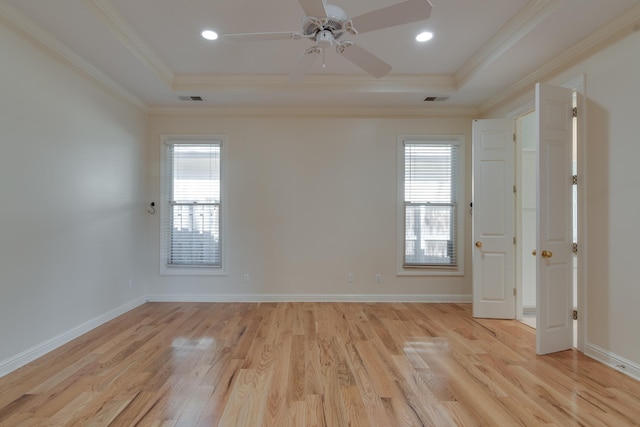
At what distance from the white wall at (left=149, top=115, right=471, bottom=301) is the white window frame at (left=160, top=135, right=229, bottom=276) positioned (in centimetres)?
8

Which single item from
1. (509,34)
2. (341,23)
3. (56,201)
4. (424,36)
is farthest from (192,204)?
(509,34)

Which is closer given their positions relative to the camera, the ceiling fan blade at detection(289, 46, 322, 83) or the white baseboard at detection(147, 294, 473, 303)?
the ceiling fan blade at detection(289, 46, 322, 83)

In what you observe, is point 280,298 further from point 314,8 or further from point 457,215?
point 314,8

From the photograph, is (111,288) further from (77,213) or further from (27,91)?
(27,91)

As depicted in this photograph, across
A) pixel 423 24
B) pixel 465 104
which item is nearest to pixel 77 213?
pixel 423 24

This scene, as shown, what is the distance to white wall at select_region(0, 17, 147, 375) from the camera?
8.14 ft

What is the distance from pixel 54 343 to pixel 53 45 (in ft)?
9.44

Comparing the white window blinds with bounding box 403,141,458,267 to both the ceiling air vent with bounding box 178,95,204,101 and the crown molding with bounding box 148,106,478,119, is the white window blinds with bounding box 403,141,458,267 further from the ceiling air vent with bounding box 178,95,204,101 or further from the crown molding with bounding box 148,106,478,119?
the ceiling air vent with bounding box 178,95,204,101

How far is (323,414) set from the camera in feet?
6.27

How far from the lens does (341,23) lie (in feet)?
6.53

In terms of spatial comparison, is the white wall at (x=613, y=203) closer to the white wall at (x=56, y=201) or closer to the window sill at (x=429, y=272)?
the window sill at (x=429, y=272)

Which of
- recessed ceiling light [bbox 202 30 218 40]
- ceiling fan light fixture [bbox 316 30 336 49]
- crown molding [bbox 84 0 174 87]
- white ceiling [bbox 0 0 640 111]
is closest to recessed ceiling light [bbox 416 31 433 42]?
white ceiling [bbox 0 0 640 111]

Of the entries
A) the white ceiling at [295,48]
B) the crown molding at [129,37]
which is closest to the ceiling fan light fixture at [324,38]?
the white ceiling at [295,48]

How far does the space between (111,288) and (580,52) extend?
5792 millimetres
